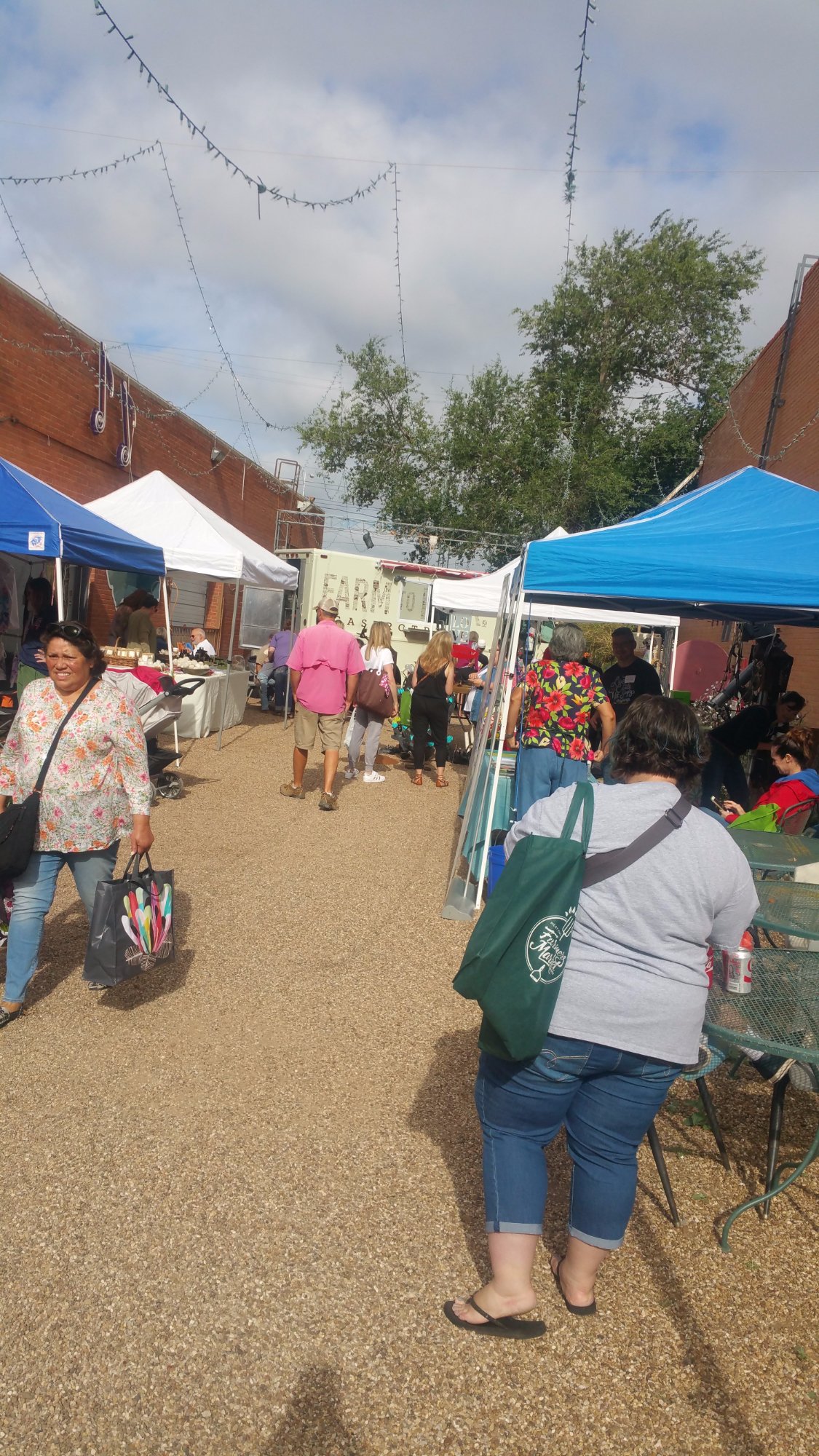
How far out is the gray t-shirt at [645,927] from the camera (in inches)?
86.4

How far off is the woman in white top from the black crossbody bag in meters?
6.65

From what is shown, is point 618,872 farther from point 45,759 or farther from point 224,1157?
point 45,759

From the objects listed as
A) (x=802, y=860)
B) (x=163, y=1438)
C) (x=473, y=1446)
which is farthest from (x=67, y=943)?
(x=802, y=860)

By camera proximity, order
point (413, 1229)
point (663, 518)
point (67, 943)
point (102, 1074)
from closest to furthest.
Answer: point (413, 1229)
point (102, 1074)
point (67, 943)
point (663, 518)

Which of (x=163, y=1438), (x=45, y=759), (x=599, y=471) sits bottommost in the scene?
(x=163, y=1438)

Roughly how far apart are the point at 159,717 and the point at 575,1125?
6.59 meters

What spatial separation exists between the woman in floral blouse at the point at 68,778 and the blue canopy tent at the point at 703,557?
248 cm

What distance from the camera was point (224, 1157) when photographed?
10.2 ft

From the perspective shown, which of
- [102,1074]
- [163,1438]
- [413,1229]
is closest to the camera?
[163,1438]

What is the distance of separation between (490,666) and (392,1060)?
4.41 meters

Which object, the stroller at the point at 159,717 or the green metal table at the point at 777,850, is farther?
the stroller at the point at 159,717

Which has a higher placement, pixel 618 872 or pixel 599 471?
pixel 599 471

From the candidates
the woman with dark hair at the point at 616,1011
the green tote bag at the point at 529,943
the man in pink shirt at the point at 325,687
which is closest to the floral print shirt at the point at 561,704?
the man in pink shirt at the point at 325,687

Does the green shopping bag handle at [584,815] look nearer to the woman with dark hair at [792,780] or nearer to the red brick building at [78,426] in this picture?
the woman with dark hair at [792,780]
